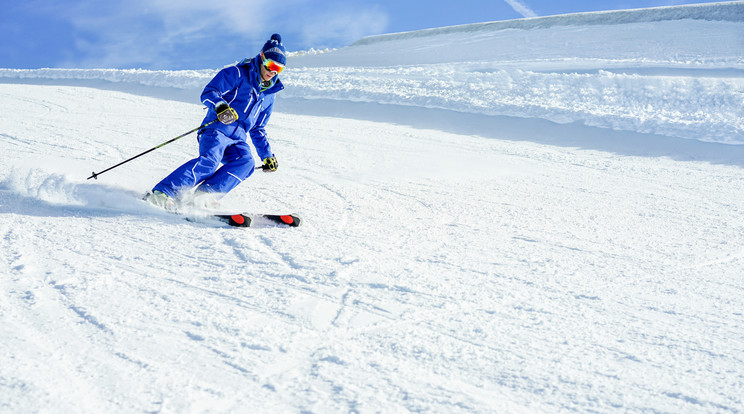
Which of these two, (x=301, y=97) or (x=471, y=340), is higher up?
(x=301, y=97)

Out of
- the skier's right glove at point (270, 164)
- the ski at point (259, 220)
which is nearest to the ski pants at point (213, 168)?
the skier's right glove at point (270, 164)

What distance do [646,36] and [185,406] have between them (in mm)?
21667

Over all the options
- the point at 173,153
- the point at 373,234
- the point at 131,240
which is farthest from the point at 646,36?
the point at 131,240

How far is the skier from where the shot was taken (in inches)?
180

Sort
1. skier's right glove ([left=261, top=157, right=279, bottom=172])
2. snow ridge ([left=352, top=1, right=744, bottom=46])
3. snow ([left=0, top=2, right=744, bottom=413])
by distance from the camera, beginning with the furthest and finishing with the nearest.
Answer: snow ridge ([left=352, top=1, right=744, bottom=46]) → skier's right glove ([left=261, top=157, right=279, bottom=172]) → snow ([left=0, top=2, right=744, bottom=413])

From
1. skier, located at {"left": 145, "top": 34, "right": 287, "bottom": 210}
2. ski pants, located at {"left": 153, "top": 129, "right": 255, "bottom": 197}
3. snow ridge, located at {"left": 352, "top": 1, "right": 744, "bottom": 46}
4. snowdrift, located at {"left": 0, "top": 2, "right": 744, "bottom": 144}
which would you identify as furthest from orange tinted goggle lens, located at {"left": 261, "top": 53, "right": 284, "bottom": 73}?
Result: snow ridge, located at {"left": 352, "top": 1, "right": 744, "bottom": 46}

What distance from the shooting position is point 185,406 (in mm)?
2000

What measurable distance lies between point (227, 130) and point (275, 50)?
768 millimetres

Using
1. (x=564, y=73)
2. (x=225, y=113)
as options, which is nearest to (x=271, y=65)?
(x=225, y=113)

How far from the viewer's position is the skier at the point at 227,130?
4.56 metres

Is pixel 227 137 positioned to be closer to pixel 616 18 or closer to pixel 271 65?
pixel 271 65

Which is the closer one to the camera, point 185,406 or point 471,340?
point 185,406

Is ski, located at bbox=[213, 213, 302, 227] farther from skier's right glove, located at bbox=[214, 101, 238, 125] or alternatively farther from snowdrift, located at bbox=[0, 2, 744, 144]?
snowdrift, located at bbox=[0, 2, 744, 144]

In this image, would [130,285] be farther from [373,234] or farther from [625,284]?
[625,284]
